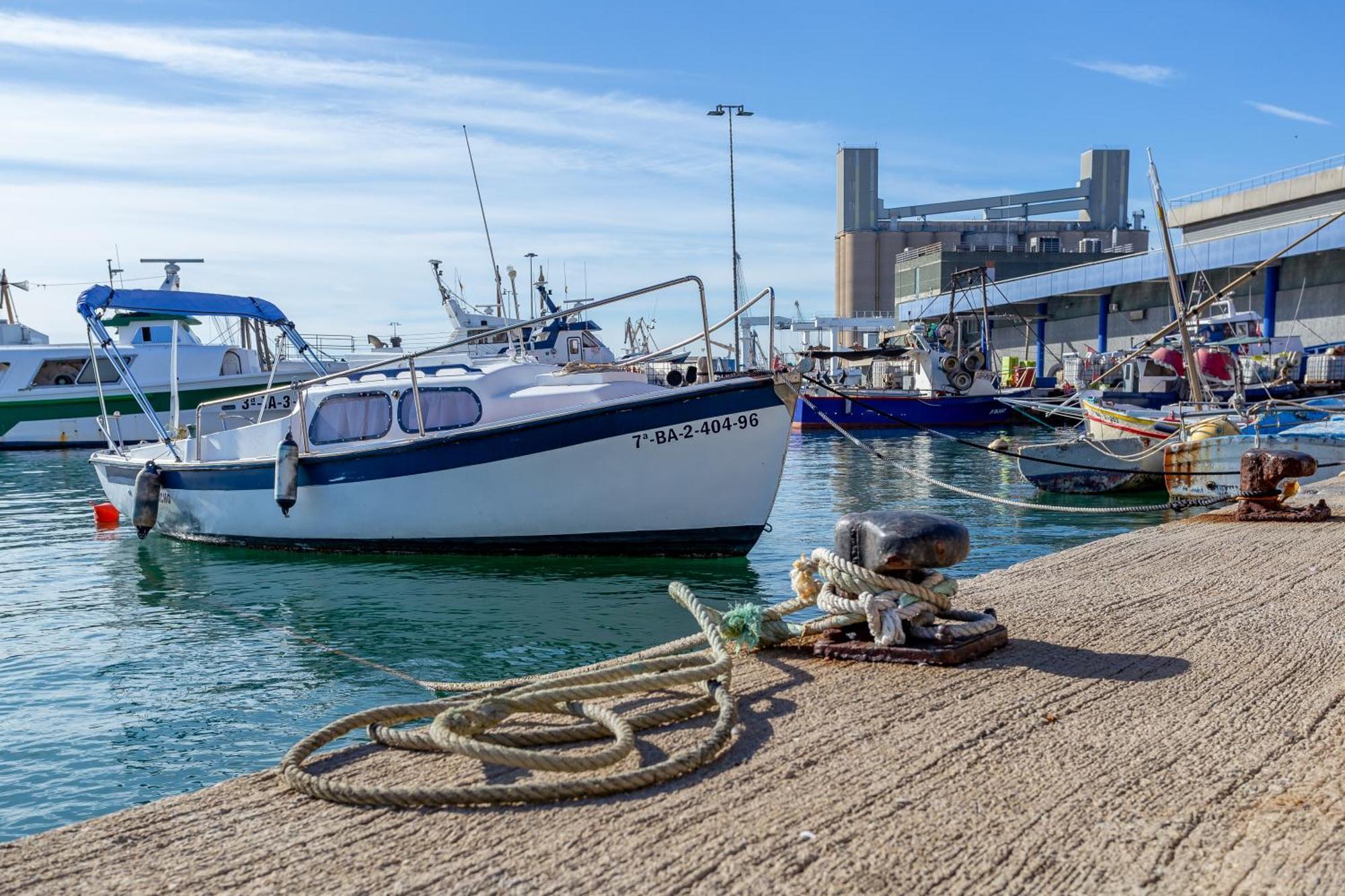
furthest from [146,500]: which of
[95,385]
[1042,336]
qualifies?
[1042,336]

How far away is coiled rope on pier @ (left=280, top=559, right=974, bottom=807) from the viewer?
372 cm

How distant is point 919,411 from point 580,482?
1116 inches

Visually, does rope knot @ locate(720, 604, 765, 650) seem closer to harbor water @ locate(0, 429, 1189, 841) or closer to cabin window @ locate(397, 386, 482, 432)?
harbor water @ locate(0, 429, 1189, 841)

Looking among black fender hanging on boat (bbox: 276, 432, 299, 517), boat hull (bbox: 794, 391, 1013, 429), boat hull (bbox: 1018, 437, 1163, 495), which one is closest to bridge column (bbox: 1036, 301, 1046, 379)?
boat hull (bbox: 794, 391, 1013, 429)

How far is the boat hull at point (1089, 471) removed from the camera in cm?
1869

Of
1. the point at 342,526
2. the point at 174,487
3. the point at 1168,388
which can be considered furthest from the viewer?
the point at 1168,388

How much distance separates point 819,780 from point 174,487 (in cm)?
1345

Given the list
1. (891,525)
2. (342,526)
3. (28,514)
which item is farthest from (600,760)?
(28,514)

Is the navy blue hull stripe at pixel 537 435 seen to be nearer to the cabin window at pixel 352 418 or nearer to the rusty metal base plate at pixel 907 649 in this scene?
the cabin window at pixel 352 418

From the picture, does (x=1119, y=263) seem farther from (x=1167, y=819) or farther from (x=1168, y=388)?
(x=1167, y=819)

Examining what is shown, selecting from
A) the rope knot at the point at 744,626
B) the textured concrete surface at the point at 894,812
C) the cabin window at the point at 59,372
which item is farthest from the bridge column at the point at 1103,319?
the rope knot at the point at 744,626

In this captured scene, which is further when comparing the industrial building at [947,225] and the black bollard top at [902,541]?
the industrial building at [947,225]

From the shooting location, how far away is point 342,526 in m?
13.2

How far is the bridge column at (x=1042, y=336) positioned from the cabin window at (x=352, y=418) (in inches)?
1753
